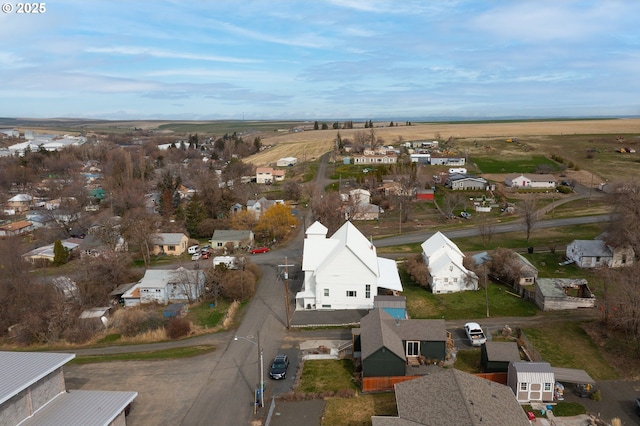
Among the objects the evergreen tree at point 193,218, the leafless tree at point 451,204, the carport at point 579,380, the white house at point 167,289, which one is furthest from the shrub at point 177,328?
the leafless tree at point 451,204

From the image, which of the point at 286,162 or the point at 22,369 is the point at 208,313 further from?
the point at 286,162

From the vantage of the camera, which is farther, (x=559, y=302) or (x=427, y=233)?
(x=427, y=233)

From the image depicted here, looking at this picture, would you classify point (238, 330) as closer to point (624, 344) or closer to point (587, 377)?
point (587, 377)

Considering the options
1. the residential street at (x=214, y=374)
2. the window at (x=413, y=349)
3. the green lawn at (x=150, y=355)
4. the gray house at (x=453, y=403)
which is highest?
the gray house at (x=453, y=403)

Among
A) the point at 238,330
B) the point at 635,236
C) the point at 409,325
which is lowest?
the point at 238,330

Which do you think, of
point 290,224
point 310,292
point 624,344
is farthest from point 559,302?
point 290,224

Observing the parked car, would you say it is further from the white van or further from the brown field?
the brown field

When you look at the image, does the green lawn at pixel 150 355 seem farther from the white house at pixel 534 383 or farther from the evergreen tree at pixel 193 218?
the evergreen tree at pixel 193 218

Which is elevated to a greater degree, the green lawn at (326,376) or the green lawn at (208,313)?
the green lawn at (326,376)
